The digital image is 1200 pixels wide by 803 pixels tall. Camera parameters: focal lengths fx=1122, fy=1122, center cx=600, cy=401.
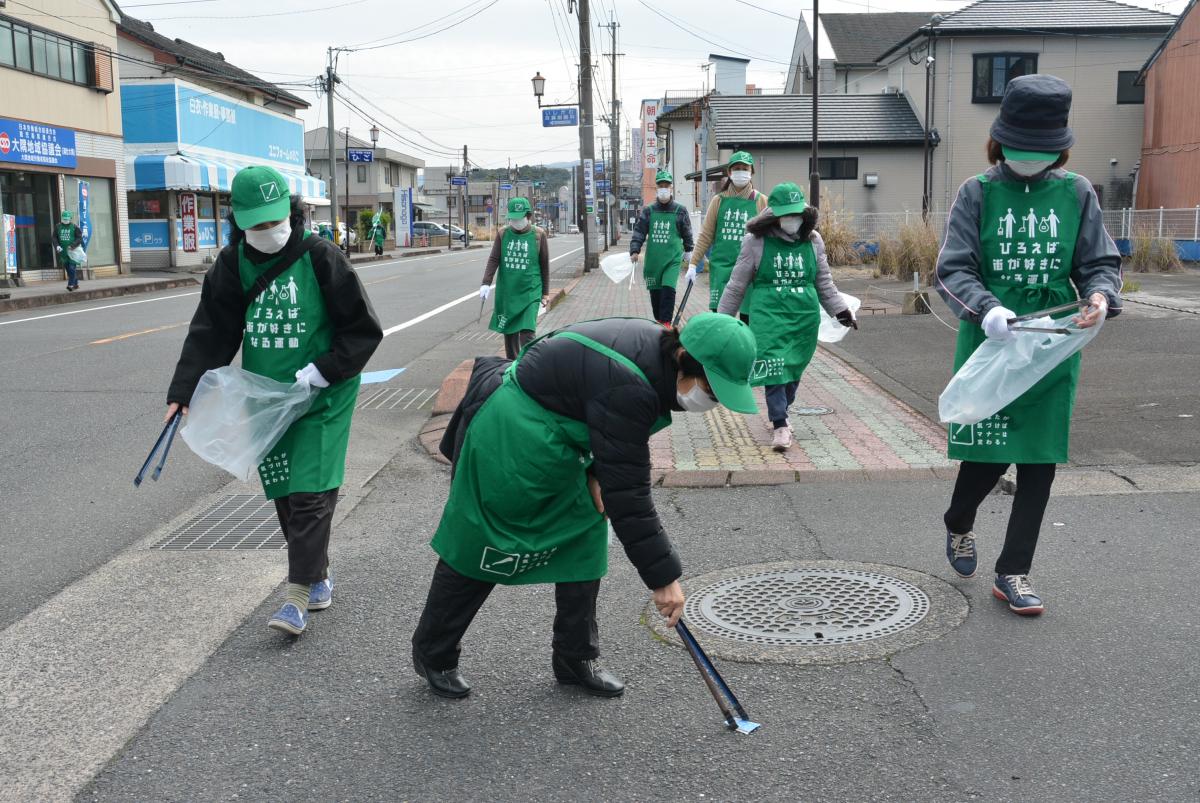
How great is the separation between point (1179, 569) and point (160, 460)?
13.6 ft

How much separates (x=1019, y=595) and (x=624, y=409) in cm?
206

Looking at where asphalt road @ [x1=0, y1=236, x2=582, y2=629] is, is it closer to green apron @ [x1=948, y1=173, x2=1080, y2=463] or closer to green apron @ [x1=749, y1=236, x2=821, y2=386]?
green apron @ [x1=749, y1=236, x2=821, y2=386]

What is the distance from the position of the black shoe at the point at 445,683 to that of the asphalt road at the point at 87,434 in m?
1.97

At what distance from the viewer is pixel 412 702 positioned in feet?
12.1

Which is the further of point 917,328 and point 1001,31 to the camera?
point 1001,31

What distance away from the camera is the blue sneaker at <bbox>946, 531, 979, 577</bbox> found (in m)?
4.69

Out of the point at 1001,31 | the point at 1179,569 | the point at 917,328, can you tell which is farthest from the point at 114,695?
the point at 1001,31

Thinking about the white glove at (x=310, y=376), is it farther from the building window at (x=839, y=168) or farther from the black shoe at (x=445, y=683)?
the building window at (x=839, y=168)

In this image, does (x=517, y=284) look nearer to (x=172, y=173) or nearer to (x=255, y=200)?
(x=255, y=200)

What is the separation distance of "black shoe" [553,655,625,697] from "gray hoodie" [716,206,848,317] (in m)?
3.85

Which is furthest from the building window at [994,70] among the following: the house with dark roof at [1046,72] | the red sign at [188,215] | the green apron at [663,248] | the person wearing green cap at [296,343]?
the person wearing green cap at [296,343]

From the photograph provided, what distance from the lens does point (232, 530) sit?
5.88 m

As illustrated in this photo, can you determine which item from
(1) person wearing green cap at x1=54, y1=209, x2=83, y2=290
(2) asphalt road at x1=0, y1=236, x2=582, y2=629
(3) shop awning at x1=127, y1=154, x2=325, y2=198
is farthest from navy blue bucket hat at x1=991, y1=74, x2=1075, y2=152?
(3) shop awning at x1=127, y1=154, x2=325, y2=198

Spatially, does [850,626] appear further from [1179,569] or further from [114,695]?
[114,695]
